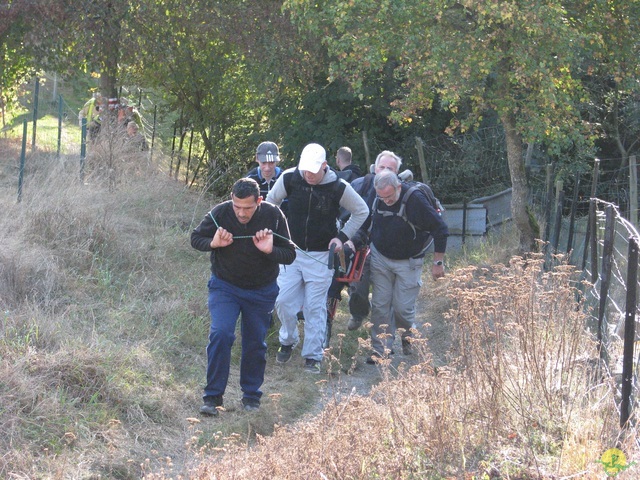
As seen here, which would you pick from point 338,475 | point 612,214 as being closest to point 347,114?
point 612,214

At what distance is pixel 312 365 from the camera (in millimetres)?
7977

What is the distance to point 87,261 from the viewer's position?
9016 mm

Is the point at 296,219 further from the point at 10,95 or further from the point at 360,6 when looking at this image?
the point at 10,95

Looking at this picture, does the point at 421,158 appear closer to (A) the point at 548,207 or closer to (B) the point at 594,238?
(A) the point at 548,207

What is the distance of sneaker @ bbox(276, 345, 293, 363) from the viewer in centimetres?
810

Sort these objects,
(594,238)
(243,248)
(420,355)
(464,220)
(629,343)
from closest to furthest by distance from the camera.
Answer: (629,343) → (420,355) → (243,248) → (594,238) → (464,220)

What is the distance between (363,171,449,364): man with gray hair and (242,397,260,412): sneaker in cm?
164

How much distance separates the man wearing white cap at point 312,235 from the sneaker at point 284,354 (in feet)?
0.07

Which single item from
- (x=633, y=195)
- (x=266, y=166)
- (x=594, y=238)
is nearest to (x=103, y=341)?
(x=266, y=166)

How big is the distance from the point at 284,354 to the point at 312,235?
1.13 meters

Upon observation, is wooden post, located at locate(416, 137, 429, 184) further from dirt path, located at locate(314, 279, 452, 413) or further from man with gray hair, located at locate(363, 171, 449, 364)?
man with gray hair, located at locate(363, 171, 449, 364)

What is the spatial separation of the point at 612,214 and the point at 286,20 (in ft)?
36.8

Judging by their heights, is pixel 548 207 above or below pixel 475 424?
above

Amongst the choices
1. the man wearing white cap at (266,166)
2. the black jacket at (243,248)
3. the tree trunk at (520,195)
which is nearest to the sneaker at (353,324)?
the man wearing white cap at (266,166)
